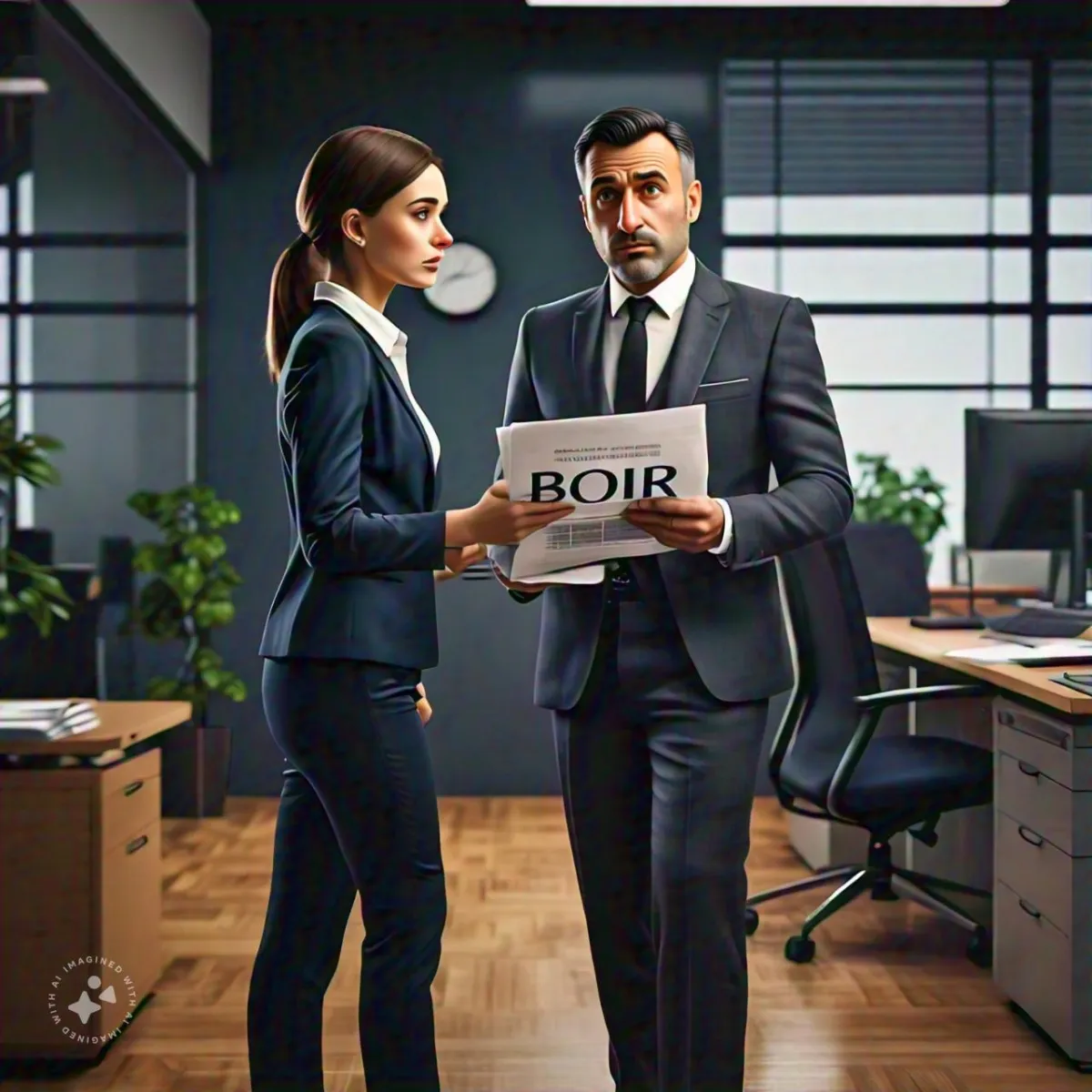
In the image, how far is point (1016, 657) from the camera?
2783 millimetres

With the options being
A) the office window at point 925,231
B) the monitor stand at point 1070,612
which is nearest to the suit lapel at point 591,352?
the monitor stand at point 1070,612

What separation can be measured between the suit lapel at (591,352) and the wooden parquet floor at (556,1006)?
1.38 metres

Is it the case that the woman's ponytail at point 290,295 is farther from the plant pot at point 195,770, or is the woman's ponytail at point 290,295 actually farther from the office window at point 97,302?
the plant pot at point 195,770

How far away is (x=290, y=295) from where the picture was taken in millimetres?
1727

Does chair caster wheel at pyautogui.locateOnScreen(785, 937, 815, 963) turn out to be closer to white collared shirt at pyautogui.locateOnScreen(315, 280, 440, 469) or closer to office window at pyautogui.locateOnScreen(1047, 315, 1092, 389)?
white collared shirt at pyautogui.locateOnScreen(315, 280, 440, 469)

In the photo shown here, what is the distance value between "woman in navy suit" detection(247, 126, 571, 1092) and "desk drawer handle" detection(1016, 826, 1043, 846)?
1.51 meters

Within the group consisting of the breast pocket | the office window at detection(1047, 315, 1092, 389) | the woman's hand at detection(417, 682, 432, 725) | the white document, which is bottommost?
the woman's hand at detection(417, 682, 432, 725)

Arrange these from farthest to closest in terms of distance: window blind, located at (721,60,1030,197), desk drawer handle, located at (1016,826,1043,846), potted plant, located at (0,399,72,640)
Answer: window blind, located at (721,60,1030,197) < potted plant, located at (0,399,72,640) < desk drawer handle, located at (1016,826,1043,846)

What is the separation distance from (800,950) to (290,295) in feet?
7.03

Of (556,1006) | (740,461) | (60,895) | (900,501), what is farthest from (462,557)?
(900,501)

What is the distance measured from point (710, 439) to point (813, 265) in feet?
12.9

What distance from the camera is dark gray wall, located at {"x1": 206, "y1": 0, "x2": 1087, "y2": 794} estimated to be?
508cm

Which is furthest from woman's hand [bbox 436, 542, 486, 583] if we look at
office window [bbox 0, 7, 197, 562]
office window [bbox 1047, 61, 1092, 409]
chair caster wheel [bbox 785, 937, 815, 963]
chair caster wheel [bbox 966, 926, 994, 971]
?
office window [bbox 1047, 61, 1092, 409]

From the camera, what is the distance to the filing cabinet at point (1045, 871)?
238 cm
